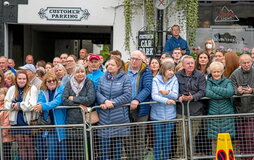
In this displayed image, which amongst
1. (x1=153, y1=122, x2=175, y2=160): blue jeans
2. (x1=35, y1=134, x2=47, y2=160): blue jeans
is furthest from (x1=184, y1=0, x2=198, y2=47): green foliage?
(x1=35, y1=134, x2=47, y2=160): blue jeans

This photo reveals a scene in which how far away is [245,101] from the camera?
7.57m

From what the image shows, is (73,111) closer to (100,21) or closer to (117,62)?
(117,62)

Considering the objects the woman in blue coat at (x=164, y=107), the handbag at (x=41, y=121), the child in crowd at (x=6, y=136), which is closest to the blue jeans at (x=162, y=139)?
the woman in blue coat at (x=164, y=107)

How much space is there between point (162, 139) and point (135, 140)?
448 mm

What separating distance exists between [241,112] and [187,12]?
20.1 feet

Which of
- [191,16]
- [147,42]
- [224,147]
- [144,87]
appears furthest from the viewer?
[191,16]

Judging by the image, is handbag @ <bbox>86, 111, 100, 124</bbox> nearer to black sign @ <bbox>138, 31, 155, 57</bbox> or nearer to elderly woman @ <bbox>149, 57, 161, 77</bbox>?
elderly woman @ <bbox>149, 57, 161, 77</bbox>

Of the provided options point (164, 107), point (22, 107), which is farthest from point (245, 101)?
point (22, 107)

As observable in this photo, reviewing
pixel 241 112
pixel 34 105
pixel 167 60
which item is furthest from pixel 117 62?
pixel 241 112

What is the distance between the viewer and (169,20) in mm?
13500

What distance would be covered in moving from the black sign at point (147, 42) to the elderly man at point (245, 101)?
16.5 feet

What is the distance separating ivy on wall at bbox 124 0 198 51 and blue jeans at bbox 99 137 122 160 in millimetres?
6161

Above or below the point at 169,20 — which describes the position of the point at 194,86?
below

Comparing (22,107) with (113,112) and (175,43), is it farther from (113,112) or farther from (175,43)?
(175,43)
